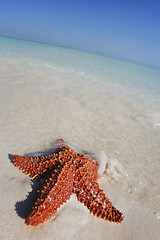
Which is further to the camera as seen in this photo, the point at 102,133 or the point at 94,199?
the point at 102,133

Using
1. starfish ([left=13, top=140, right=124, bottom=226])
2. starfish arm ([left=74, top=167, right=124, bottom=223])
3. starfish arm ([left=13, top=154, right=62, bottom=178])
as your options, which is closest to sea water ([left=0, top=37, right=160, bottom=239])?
starfish arm ([left=74, top=167, right=124, bottom=223])

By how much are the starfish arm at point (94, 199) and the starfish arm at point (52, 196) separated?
0.45 ft

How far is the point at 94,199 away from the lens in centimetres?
238

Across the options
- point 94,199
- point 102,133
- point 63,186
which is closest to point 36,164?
point 63,186

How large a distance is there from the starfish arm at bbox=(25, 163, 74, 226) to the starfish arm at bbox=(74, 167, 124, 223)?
0.14m

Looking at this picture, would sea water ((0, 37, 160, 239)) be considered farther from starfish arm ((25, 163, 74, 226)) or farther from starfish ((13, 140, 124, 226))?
starfish arm ((25, 163, 74, 226))

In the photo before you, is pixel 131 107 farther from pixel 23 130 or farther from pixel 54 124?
pixel 23 130

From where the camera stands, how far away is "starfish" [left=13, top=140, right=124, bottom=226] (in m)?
2.10

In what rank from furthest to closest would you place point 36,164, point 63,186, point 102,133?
point 102,133, point 36,164, point 63,186

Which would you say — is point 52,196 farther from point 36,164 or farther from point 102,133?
point 102,133

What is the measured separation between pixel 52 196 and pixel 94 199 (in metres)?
0.60

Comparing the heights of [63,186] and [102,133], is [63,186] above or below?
above

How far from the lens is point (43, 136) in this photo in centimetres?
455

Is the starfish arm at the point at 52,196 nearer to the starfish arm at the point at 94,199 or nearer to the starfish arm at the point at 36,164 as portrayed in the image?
the starfish arm at the point at 94,199
